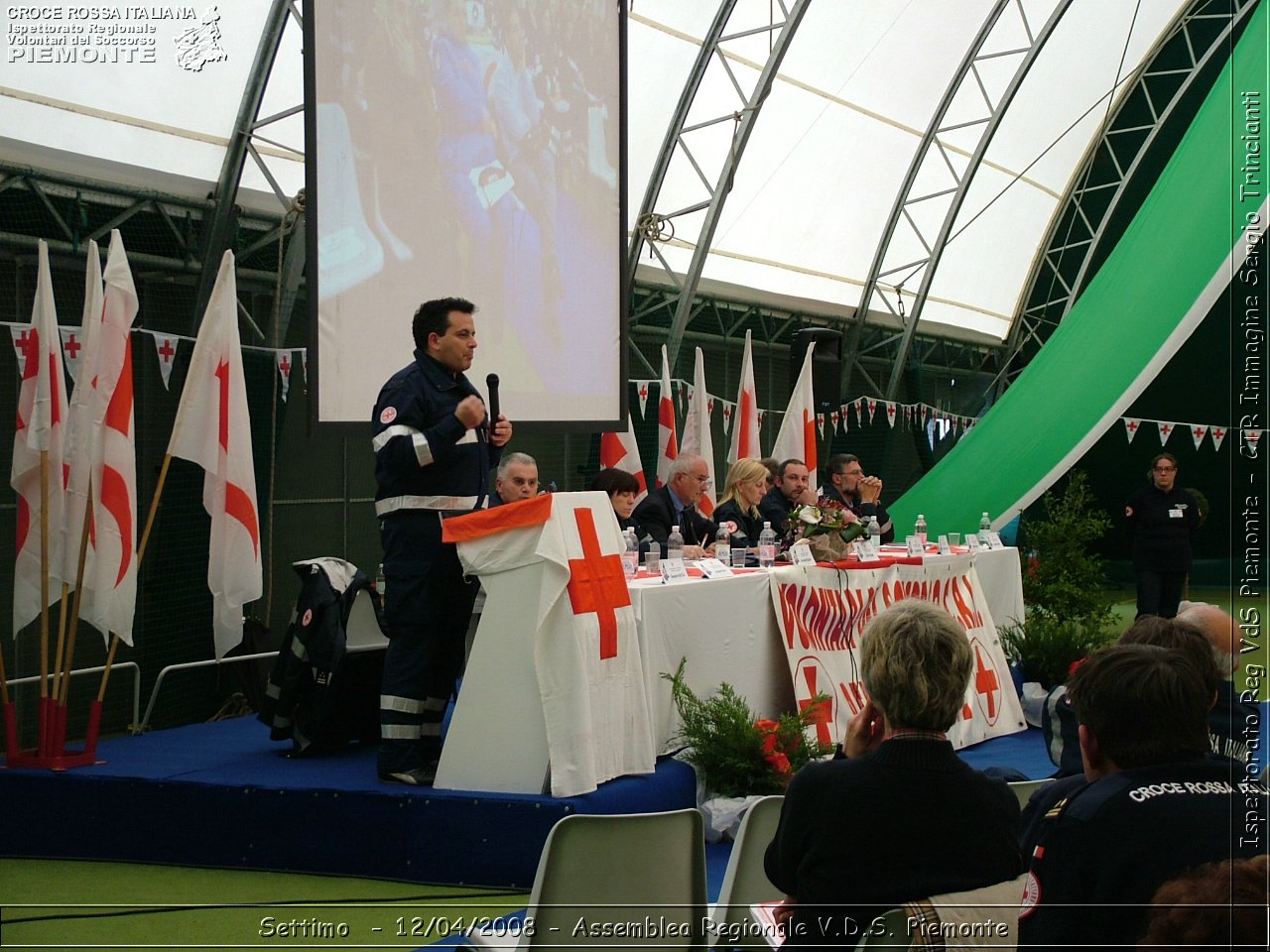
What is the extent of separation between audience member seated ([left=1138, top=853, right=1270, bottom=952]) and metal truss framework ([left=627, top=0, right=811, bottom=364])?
9831 millimetres

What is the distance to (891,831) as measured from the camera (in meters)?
2.09

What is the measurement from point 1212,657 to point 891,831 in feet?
2.95

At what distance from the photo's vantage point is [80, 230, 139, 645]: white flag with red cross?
5062mm

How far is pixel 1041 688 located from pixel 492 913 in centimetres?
445

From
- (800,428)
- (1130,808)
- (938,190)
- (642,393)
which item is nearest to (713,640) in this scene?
(1130,808)

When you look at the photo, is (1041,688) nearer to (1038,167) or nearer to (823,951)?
(823,951)

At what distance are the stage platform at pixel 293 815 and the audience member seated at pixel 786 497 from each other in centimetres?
307

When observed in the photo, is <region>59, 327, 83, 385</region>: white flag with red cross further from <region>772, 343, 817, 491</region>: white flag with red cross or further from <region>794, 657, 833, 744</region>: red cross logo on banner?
<region>772, 343, 817, 491</region>: white flag with red cross

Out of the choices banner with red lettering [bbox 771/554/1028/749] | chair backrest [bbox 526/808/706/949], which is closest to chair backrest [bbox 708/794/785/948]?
chair backrest [bbox 526/808/706/949]

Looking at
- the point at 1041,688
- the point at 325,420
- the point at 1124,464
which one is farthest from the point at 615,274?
the point at 1124,464

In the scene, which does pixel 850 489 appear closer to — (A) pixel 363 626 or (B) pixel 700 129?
(A) pixel 363 626

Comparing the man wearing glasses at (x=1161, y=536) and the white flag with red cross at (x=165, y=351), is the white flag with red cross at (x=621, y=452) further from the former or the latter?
the man wearing glasses at (x=1161, y=536)

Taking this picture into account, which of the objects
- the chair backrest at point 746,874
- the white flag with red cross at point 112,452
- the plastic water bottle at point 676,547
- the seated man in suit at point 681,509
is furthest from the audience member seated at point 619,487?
the chair backrest at point 746,874

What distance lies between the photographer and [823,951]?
6.90 ft
